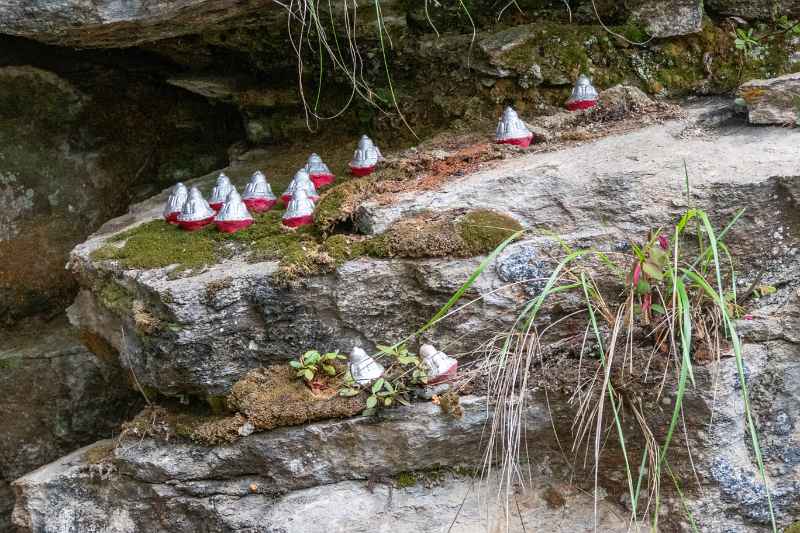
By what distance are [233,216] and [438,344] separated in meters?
1.12

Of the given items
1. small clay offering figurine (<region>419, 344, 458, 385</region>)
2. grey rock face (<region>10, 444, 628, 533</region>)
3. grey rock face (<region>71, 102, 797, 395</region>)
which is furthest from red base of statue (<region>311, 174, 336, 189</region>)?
grey rock face (<region>10, 444, 628, 533</region>)

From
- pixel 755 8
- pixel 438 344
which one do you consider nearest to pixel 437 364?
pixel 438 344

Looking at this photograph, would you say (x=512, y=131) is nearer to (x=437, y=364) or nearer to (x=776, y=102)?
(x=776, y=102)

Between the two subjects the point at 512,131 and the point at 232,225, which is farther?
the point at 512,131

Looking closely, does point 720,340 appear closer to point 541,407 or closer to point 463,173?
point 541,407

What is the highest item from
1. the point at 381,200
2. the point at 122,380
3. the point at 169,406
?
the point at 381,200

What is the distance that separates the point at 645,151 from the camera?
3609mm

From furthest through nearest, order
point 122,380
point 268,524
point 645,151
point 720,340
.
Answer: point 122,380
point 645,151
point 268,524
point 720,340

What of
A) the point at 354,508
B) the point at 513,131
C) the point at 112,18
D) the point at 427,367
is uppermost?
the point at 112,18

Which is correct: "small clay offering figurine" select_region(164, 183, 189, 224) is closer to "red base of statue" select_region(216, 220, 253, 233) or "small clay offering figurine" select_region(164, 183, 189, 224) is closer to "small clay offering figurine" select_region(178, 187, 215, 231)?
"small clay offering figurine" select_region(178, 187, 215, 231)

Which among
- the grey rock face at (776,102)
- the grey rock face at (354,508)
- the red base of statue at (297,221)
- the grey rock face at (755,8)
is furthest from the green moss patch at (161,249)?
the grey rock face at (755,8)

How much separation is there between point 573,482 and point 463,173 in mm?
1419

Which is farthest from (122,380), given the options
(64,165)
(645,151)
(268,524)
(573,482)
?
(645,151)

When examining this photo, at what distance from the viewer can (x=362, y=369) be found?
3.26m
